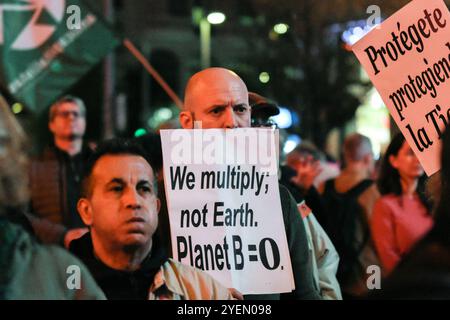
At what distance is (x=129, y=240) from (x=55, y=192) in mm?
1889

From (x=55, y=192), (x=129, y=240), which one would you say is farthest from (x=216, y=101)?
(x=55, y=192)

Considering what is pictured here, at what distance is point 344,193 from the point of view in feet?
28.1

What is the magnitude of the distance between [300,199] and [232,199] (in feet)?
1.95

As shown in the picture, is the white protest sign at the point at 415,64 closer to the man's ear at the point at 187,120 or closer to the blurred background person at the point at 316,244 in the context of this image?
the blurred background person at the point at 316,244

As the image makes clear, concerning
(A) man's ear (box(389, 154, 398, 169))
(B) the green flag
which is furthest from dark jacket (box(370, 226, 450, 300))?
(A) man's ear (box(389, 154, 398, 169))

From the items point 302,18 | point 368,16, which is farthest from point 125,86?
point 368,16

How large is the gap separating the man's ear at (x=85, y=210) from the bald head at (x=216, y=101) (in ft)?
1.80

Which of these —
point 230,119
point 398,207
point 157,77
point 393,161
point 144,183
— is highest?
point 157,77

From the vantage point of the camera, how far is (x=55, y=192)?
22.0ft

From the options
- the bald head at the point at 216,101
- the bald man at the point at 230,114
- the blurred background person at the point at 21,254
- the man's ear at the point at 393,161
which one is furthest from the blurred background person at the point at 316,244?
the man's ear at the point at 393,161

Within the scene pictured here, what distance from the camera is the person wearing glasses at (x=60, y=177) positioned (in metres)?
5.37

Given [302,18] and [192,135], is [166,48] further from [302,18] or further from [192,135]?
[192,135]

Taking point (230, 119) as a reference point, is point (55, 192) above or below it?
above

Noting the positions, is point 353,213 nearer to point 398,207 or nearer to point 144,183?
point 398,207
